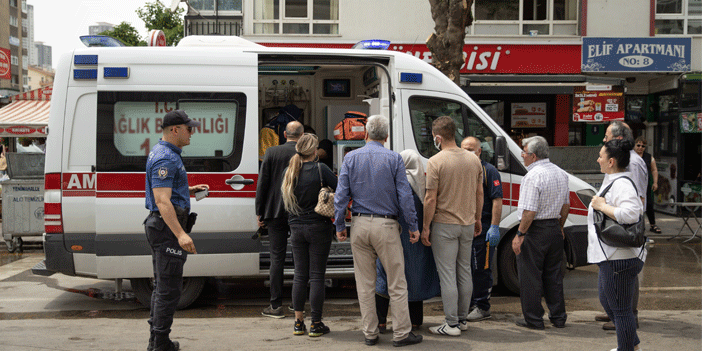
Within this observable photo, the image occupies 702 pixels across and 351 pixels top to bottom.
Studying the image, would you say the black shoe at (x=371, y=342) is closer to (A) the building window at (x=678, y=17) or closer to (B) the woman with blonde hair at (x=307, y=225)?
(B) the woman with blonde hair at (x=307, y=225)

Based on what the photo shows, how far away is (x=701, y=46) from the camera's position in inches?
568

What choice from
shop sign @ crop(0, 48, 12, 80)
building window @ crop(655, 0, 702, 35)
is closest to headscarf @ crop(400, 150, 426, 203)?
building window @ crop(655, 0, 702, 35)

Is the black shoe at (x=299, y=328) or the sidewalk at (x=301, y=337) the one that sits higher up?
the black shoe at (x=299, y=328)

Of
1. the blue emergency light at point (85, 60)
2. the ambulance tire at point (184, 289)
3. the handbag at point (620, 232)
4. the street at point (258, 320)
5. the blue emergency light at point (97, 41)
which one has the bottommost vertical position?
the street at point (258, 320)

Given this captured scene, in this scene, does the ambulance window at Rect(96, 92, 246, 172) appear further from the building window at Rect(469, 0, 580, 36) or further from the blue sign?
the blue sign

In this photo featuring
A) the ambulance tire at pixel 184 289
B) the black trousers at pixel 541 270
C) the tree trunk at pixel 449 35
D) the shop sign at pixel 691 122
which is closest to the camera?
the black trousers at pixel 541 270

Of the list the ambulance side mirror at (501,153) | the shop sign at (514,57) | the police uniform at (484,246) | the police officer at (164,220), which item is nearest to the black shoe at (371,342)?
the police uniform at (484,246)

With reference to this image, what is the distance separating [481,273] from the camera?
5.81 m

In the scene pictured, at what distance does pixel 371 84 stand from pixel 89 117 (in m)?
3.52

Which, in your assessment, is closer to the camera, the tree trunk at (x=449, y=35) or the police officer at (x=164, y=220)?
the police officer at (x=164, y=220)

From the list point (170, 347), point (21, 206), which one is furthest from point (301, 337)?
point (21, 206)

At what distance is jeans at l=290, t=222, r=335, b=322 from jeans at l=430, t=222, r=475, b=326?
922 mm

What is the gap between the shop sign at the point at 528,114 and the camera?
582 inches

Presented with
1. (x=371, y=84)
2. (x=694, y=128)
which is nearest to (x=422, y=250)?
(x=371, y=84)
